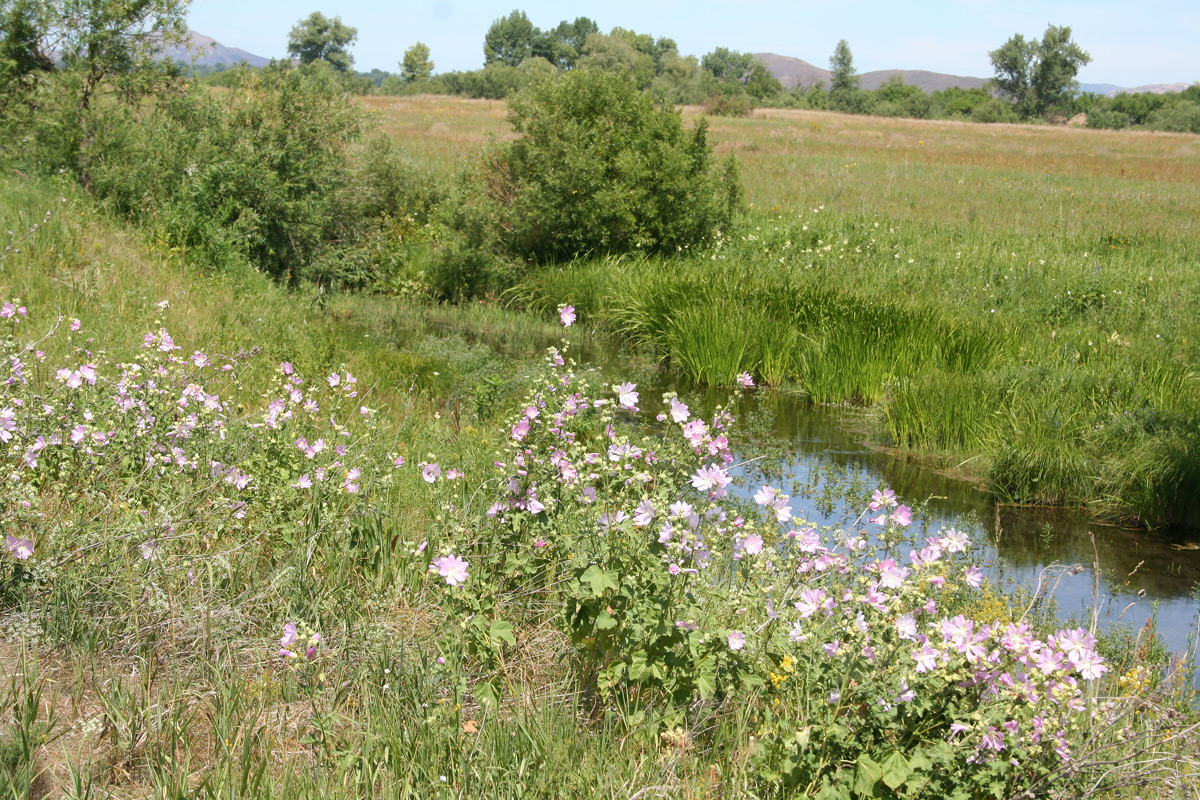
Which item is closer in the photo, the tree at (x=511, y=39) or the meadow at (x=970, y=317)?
the meadow at (x=970, y=317)

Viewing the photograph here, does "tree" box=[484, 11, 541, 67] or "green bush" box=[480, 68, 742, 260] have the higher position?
"tree" box=[484, 11, 541, 67]

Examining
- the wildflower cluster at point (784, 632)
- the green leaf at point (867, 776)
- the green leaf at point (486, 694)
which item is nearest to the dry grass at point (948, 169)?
the wildflower cluster at point (784, 632)

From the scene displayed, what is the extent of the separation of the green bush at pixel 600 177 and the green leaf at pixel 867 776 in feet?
36.5

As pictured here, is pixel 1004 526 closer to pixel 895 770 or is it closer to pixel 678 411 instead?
pixel 678 411

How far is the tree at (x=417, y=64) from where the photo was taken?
98.8 metres

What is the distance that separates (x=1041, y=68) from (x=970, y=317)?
8728 centimetres

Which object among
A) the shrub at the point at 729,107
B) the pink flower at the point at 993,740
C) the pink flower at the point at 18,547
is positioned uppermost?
the shrub at the point at 729,107

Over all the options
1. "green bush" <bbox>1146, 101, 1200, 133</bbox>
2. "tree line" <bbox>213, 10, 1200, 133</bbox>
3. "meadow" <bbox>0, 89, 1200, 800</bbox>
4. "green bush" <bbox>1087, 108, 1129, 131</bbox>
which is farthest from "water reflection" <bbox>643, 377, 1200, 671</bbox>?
"green bush" <bbox>1087, 108, 1129, 131</bbox>

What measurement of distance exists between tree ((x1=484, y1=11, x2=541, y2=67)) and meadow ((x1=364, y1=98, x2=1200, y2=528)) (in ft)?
341

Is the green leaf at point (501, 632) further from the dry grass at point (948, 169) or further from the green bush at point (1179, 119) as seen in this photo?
the green bush at point (1179, 119)

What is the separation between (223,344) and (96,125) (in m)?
6.02

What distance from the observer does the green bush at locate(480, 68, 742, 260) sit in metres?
12.8

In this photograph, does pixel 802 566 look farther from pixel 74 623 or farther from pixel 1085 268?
pixel 1085 268

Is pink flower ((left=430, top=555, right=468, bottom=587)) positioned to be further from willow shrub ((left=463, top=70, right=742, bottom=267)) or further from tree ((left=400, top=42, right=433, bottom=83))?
tree ((left=400, top=42, right=433, bottom=83))
